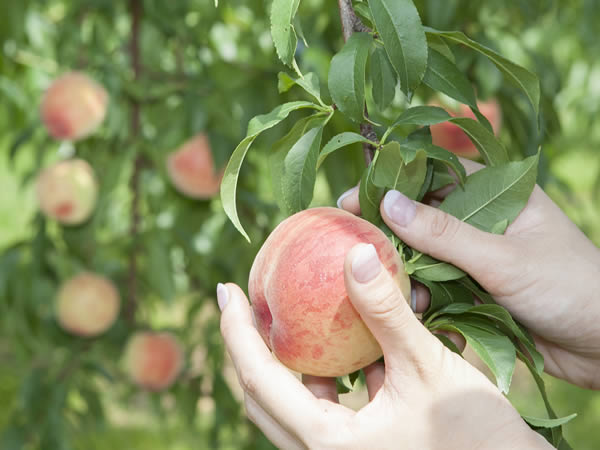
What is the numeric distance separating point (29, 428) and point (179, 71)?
32.8 inches

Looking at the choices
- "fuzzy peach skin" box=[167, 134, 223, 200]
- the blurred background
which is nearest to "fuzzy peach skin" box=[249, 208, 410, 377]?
the blurred background

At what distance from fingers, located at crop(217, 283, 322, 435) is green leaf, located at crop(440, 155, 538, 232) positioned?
242 millimetres

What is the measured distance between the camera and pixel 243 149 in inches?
24.1

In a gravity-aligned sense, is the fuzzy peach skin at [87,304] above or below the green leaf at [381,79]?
below

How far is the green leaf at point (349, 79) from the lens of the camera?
1.94ft

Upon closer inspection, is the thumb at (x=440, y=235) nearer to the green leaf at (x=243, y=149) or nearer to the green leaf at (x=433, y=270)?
the green leaf at (x=433, y=270)

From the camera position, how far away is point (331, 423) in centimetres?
64

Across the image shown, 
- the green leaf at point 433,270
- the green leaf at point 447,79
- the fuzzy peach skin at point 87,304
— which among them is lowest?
the fuzzy peach skin at point 87,304

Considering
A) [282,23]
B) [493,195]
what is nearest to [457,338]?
[493,195]

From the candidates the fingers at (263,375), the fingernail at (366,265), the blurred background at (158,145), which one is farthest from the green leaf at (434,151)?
the blurred background at (158,145)

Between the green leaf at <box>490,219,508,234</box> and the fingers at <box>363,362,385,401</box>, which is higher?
the green leaf at <box>490,219,508,234</box>

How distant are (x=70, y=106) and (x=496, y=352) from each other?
107 cm

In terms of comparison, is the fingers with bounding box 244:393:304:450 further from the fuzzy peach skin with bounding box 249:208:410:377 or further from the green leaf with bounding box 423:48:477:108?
the green leaf with bounding box 423:48:477:108

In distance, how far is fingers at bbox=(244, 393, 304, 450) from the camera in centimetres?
73
